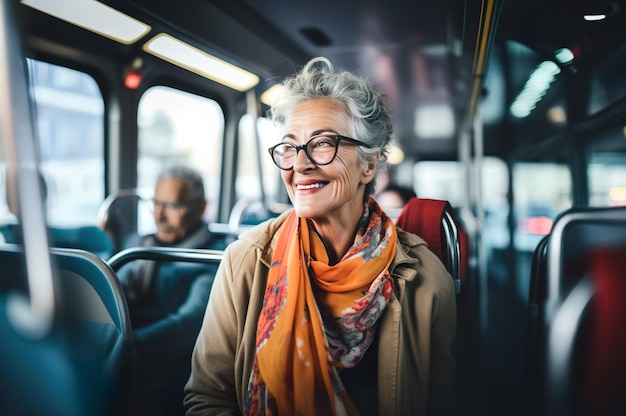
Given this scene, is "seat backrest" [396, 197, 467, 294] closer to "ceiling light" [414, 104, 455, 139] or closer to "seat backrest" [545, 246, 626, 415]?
"seat backrest" [545, 246, 626, 415]

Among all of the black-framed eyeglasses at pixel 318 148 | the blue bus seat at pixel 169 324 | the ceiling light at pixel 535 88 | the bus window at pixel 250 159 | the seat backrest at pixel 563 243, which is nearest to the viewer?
the seat backrest at pixel 563 243

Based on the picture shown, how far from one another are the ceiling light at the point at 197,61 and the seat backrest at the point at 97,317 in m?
2.09

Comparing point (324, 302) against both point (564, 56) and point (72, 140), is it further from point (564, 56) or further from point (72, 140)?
point (72, 140)

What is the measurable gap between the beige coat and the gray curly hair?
38 cm

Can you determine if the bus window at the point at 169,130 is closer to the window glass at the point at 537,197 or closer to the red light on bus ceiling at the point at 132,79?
the red light on bus ceiling at the point at 132,79

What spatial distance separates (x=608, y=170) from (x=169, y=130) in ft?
10.8

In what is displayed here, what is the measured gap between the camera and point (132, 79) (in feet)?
11.3

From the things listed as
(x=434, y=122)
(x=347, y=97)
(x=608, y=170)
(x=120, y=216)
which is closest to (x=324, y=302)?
(x=347, y=97)

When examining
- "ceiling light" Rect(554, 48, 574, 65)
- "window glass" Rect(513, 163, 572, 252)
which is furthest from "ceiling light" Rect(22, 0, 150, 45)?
"window glass" Rect(513, 163, 572, 252)

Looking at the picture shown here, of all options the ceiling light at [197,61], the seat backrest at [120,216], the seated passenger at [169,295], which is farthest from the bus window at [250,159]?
the seated passenger at [169,295]

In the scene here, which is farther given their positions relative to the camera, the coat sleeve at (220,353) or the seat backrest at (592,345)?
the coat sleeve at (220,353)

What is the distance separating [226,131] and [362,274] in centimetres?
369

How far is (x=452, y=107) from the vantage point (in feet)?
24.8

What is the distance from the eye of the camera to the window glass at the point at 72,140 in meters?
2.90
